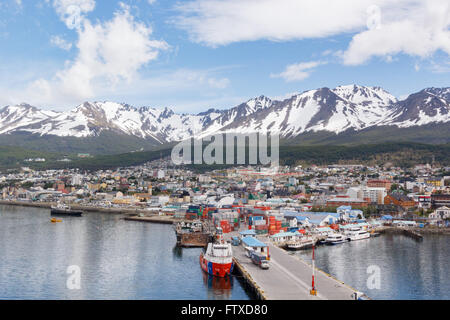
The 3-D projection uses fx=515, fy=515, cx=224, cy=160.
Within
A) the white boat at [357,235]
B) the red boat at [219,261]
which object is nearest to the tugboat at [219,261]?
the red boat at [219,261]

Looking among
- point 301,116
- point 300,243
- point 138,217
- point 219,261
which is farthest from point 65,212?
point 301,116

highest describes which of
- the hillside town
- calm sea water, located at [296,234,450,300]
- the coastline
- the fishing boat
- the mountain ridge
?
the mountain ridge

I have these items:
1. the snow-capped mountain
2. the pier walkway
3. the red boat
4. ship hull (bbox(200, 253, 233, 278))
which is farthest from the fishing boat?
the snow-capped mountain

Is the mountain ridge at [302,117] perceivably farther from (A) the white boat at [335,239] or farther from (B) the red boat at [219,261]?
(B) the red boat at [219,261]

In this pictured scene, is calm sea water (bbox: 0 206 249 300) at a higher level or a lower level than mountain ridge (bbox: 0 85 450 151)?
lower

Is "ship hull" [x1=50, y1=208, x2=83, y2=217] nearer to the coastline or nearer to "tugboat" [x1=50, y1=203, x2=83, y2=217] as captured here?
"tugboat" [x1=50, y1=203, x2=83, y2=217]

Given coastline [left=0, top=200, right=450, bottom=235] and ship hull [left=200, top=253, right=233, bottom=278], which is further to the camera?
coastline [left=0, top=200, right=450, bottom=235]

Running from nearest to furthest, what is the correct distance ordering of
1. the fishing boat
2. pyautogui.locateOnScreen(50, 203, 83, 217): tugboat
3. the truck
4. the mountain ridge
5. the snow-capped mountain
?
the truck < the fishing boat < pyautogui.locateOnScreen(50, 203, 83, 217): tugboat < the mountain ridge < the snow-capped mountain
